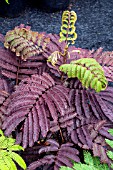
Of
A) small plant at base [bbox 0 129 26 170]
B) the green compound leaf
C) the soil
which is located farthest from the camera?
the soil

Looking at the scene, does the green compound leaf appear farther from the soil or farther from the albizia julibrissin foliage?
the soil

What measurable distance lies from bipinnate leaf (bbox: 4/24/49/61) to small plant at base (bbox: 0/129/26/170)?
47cm

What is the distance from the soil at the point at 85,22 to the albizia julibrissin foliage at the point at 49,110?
1690 millimetres

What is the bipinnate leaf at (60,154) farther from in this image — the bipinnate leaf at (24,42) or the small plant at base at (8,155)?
the bipinnate leaf at (24,42)

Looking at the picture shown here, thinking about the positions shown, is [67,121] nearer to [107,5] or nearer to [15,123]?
[15,123]

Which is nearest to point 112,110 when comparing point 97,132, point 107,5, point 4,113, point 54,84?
point 97,132

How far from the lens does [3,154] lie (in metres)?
1.49

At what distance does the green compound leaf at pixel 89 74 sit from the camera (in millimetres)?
Answer: 1575

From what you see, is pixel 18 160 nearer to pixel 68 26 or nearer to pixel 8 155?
pixel 8 155

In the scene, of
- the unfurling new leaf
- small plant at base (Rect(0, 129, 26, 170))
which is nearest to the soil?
the unfurling new leaf

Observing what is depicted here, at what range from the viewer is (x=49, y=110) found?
65.5 inches

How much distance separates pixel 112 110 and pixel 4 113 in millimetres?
564

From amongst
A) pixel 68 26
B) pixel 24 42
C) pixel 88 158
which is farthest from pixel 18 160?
pixel 68 26

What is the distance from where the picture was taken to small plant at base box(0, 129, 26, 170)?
1442 millimetres
